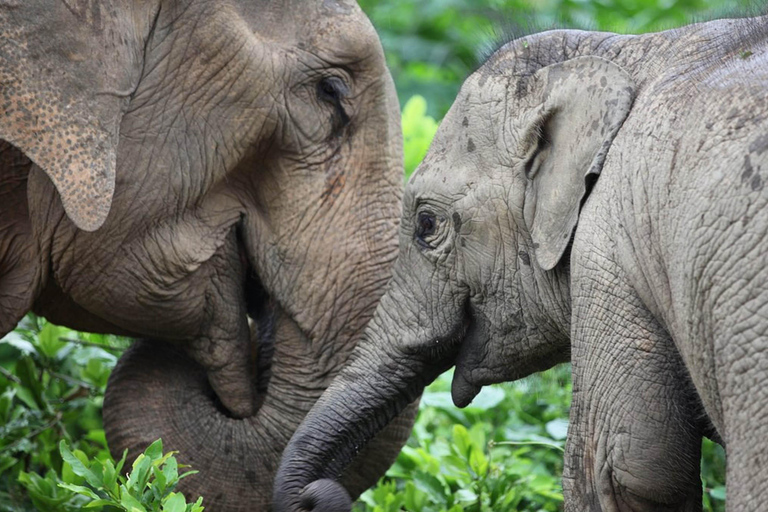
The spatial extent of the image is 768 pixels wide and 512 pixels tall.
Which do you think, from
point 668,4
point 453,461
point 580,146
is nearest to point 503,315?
point 580,146

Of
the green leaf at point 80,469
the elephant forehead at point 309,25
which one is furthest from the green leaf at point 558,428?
the green leaf at point 80,469

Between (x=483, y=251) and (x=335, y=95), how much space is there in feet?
Answer: 2.20

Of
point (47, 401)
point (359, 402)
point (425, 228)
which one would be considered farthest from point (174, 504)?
point (47, 401)

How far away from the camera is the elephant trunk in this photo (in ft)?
9.86

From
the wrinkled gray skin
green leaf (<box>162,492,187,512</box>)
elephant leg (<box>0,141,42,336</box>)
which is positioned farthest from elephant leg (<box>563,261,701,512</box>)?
elephant leg (<box>0,141,42,336</box>)

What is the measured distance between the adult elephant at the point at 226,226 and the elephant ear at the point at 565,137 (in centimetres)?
60

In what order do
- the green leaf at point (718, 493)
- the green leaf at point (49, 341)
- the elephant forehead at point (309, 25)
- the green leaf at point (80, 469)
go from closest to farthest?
the green leaf at point (80, 469)
the elephant forehead at point (309, 25)
the green leaf at point (718, 493)
the green leaf at point (49, 341)

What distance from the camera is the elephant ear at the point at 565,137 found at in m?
2.68

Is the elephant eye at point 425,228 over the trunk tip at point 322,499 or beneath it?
over

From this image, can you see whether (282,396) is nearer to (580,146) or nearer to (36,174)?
(36,174)

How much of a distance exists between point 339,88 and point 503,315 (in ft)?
2.52

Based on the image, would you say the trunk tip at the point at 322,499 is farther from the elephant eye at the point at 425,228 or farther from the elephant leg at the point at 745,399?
the elephant leg at the point at 745,399

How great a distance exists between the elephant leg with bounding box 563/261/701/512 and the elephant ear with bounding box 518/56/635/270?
0.18 m

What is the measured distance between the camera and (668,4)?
8.02m
